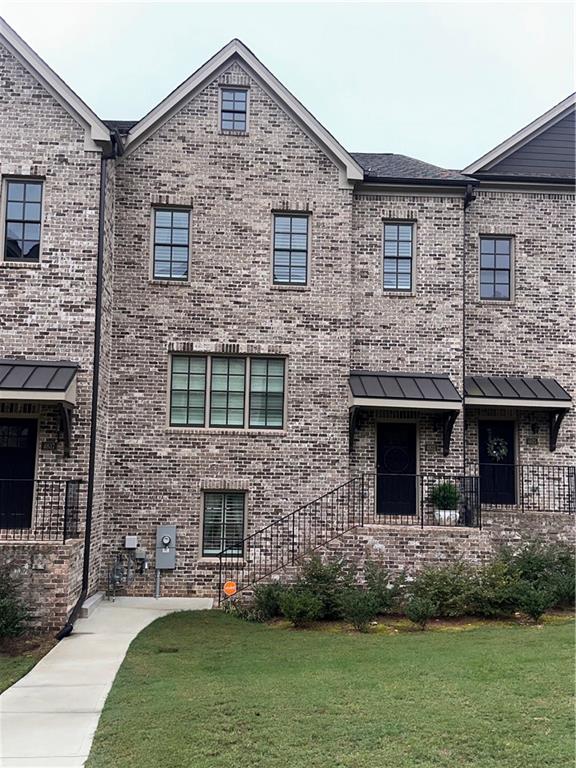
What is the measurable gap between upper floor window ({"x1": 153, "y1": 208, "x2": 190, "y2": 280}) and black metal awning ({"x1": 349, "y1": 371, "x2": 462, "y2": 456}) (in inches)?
168

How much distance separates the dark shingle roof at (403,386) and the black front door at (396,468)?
1054 millimetres

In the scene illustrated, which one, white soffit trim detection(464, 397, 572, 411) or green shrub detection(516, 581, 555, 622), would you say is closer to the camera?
green shrub detection(516, 581, 555, 622)

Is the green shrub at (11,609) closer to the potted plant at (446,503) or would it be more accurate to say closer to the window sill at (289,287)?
the window sill at (289,287)

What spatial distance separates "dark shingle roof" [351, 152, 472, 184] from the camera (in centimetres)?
1518

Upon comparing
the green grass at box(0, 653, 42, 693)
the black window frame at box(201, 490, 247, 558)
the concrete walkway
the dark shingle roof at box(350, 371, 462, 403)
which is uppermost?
the dark shingle roof at box(350, 371, 462, 403)

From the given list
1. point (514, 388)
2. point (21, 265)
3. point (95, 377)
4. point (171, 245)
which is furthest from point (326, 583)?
point (21, 265)

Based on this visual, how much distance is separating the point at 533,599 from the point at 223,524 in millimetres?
5997

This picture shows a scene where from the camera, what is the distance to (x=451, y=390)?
14414mm

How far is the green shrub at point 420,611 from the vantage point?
1098 cm

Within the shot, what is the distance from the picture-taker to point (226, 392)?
14445mm

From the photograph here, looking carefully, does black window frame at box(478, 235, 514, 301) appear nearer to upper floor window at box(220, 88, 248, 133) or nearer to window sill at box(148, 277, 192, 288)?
upper floor window at box(220, 88, 248, 133)

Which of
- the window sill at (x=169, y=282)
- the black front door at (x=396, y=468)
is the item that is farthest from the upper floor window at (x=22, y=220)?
the black front door at (x=396, y=468)

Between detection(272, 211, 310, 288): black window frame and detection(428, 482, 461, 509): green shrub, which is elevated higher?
detection(272, 211, 310, 288): black window frame

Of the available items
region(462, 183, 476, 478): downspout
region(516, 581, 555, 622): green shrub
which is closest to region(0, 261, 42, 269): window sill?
region(462, 183, 476, 478): downspout
